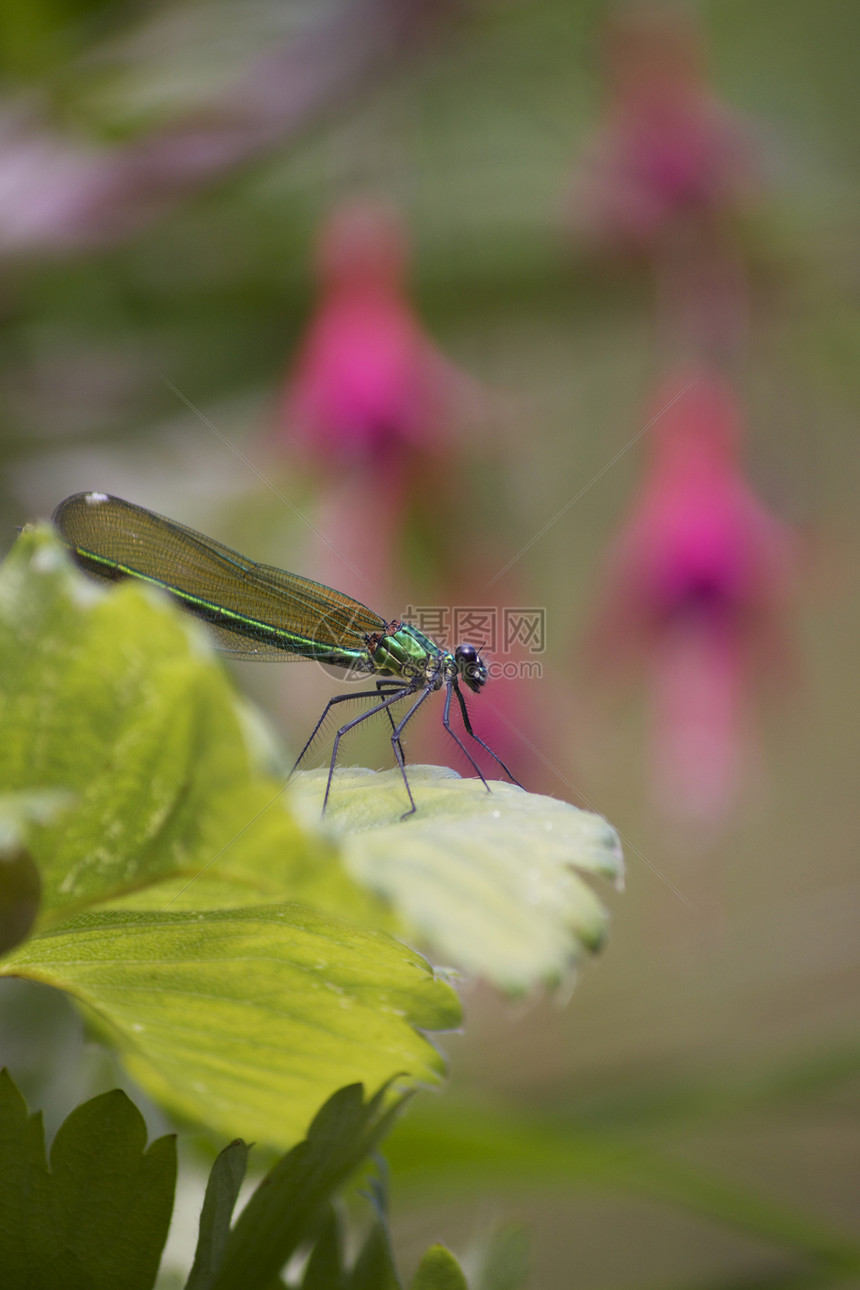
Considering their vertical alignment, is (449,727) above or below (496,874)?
below

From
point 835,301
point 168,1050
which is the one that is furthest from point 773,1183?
point 168,1050

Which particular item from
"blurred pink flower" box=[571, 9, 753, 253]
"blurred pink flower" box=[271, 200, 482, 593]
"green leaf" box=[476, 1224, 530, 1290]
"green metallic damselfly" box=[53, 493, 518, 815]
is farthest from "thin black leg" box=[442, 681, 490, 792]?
"blurred pink flower" box=[571, 9, 753, 253]

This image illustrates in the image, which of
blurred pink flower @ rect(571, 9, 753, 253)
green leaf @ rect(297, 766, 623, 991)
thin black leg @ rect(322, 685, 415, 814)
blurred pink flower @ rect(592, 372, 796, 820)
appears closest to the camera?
green leaf @ rect(297, 766, 623, 991)

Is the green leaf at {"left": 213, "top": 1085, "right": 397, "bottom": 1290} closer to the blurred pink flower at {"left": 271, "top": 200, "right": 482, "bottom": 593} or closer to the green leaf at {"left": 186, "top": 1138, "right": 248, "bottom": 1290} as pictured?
the green leaf at {"left": 186, "top": 1138, "right": 248, "bottom": 1290}

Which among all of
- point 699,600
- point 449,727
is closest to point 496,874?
point 449,727

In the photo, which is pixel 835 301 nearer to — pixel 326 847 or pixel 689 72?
pixel 689 72

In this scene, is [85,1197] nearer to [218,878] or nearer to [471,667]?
[218,878]
